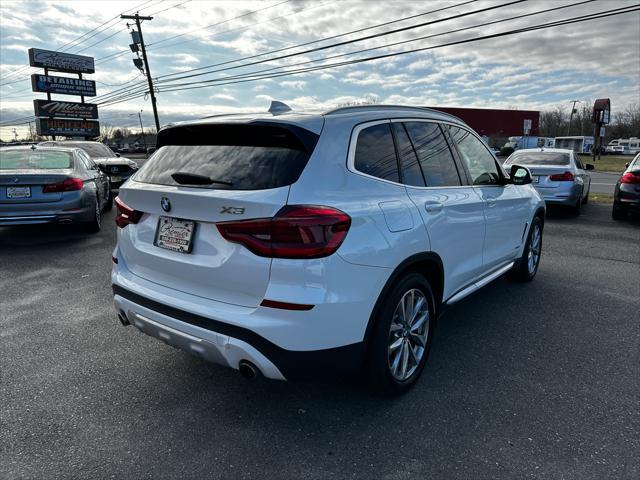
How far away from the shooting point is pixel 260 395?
3.05 m

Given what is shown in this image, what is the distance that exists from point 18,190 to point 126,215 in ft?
16.5

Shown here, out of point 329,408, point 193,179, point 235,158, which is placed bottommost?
point 329,408

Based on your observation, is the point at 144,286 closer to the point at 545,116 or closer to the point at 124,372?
the point at 124,372

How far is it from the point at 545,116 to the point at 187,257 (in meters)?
116

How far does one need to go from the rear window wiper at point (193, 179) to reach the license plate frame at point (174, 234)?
0.73 feet

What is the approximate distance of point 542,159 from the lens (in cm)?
1104

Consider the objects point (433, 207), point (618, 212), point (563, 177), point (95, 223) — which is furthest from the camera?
point (563, 177)

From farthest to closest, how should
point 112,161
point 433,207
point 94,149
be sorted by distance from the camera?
point 94,149 → point 112,161 → point 433,207

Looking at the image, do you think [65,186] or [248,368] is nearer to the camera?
[248,368]

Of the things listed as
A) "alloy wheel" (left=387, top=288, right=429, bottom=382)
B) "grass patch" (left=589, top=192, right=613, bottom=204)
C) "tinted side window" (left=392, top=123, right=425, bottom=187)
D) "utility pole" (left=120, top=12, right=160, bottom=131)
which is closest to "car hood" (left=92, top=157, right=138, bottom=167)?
"tinted side window" (left=392, top=123, right=425, bottom=187)

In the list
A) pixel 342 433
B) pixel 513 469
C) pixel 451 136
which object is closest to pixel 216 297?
pixel 342 433

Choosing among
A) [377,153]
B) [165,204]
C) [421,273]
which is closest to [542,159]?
[421,273]

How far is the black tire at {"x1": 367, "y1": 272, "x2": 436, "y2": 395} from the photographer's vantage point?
268cm

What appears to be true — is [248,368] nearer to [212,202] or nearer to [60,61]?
[212,202]
